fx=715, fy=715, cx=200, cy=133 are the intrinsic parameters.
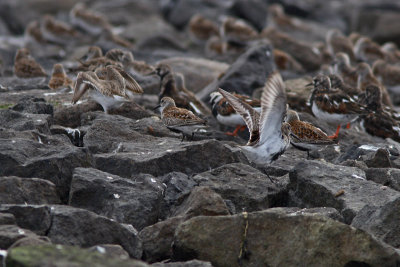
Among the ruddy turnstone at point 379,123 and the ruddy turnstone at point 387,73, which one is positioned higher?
the ruddy turnstone at point 379,123

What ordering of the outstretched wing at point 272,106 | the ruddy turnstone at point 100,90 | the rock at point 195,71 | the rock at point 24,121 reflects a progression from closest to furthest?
the outstretched wing at point 272,106 → the rock at point 24,121 → the ruddy turnstone at point 100,90 → the rock at point 195,71

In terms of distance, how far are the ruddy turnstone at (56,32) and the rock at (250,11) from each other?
9.90m

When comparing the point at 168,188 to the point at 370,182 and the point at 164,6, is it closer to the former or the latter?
the point at 370,182

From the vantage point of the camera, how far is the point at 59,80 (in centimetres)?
1625

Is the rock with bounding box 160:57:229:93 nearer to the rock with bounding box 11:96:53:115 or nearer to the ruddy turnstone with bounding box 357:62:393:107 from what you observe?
the ruddy turnstone with bounding box 357:62:393:107

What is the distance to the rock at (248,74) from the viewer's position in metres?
16.7

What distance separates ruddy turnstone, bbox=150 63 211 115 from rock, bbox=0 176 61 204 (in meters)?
6.27

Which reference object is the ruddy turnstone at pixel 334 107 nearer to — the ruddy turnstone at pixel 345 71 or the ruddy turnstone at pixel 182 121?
the ruddy turnstone at pixel 182 121

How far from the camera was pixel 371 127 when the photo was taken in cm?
1462

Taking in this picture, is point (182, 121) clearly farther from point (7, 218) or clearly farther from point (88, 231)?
point (7, 218)

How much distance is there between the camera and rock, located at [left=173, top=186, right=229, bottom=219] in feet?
27.6

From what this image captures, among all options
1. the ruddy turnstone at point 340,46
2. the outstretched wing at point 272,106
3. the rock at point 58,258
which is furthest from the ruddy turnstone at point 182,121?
the ruddy turnstone at point 340,46

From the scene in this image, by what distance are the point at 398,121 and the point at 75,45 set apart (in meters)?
16.3

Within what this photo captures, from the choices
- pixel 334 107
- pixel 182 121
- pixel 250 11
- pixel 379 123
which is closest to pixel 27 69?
pixel 182 121
